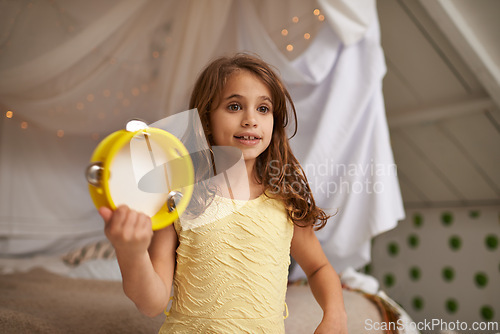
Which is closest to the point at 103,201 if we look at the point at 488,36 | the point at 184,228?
the point at 184,228

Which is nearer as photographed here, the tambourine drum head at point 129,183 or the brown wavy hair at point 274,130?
the tambourine drum head at point 129,183

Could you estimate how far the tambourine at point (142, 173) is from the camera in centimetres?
38

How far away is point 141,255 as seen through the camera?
0.45 metres

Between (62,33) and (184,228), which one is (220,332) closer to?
(184,228)

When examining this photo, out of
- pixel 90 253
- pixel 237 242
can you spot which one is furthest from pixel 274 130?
pixel 90 253

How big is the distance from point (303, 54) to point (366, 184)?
0.39 m

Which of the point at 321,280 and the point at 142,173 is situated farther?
the point at 321,280

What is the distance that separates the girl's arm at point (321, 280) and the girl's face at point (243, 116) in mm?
196

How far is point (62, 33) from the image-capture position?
1289 millimetres

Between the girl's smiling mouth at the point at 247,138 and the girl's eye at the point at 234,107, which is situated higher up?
the girl's eye at the point at 234,107

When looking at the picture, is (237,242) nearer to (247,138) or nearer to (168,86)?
(247,138)

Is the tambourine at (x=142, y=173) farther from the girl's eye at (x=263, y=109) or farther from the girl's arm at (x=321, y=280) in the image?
the girl's arm at (x=321, y=280)

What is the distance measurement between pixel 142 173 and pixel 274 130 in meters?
0.37

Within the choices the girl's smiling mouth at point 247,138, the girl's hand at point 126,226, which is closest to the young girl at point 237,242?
the girl's smiling mouth at point 247,138
